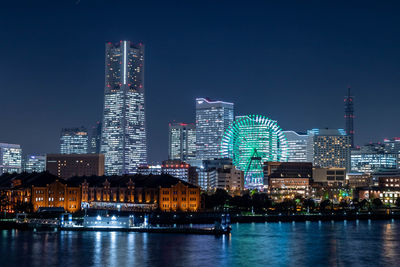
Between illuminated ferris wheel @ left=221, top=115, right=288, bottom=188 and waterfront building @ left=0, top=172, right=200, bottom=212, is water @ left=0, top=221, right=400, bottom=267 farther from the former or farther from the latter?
illuminated ferris wheel @ left=221, top=115, right=288, bottom=188

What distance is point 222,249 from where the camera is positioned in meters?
74.0

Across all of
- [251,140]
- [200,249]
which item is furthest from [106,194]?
[200,249]

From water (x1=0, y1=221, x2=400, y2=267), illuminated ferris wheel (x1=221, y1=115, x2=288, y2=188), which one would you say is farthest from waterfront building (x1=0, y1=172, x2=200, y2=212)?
illuminated ferris wheel (x1=221, y1=115, x2=288, y2=188)

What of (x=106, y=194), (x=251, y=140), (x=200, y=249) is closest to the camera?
(x=200, y=249)

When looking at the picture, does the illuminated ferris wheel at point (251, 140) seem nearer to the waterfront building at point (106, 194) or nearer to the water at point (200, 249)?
the waterfront building at point (106, 194)

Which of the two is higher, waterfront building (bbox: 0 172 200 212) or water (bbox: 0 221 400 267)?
waterfront building (bbox: 0 172 200 212)

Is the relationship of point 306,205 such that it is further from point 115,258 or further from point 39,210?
point 115,258

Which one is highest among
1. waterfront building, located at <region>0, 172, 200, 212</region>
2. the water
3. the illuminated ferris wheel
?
the illuminated ferris wheel

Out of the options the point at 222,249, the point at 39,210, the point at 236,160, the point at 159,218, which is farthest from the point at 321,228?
the point at 236,160

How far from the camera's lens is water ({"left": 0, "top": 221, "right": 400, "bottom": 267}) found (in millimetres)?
65688

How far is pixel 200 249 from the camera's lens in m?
73.3

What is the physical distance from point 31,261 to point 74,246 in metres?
11.4

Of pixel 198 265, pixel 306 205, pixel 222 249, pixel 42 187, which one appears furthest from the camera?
pixel 306 205

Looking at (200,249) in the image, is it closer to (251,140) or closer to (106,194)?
(106,194)
